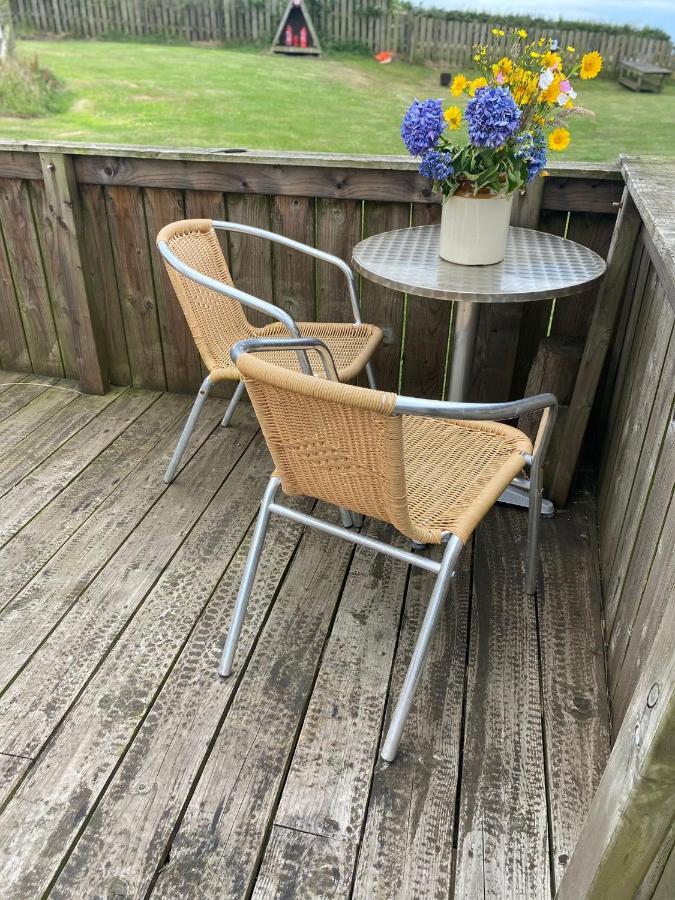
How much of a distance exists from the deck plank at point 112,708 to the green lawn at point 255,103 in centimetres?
900

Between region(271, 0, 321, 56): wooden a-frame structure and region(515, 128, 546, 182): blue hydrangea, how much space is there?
15.5 meters

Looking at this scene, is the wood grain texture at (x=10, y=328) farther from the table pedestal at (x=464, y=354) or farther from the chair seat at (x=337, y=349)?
the table pedestal at (x=464, y=354)

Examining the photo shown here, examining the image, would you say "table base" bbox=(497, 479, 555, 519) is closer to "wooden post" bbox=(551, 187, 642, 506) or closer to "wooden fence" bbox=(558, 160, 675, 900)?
"wooden post" bbox=(551, 187, 642, 506)

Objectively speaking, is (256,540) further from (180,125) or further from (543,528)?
(180,125)

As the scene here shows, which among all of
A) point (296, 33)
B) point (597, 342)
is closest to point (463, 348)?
point (597, 342)

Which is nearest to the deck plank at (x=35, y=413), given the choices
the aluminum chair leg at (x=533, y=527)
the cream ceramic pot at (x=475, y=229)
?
the cream ceramic pot at (x=475, y=229)

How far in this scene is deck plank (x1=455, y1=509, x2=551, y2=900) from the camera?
46.2 inches

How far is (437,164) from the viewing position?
1655 millimetres

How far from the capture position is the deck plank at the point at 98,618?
4.71 ft

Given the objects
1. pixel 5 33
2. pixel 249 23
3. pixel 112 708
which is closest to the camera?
pixel 112 708

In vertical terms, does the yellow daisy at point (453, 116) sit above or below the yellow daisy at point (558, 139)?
above

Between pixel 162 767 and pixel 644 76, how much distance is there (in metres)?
15.2

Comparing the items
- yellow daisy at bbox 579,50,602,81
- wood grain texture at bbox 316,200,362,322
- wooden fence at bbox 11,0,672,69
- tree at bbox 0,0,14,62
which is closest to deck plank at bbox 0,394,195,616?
wood grain texture at bbox 316,200,362,322

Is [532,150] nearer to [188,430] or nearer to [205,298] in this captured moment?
[205,298]
